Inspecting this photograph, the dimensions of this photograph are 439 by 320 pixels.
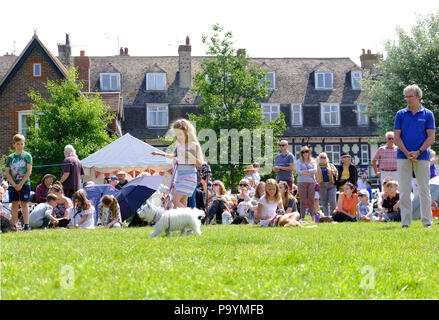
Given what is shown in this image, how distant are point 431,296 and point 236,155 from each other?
3303 cm

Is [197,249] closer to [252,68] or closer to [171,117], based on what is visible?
[252,68]

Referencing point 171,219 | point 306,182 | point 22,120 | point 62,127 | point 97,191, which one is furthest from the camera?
point 22,120

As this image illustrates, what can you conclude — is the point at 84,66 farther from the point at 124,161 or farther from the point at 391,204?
the point at 391,204

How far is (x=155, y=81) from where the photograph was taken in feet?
167

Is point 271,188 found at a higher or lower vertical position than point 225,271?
higher

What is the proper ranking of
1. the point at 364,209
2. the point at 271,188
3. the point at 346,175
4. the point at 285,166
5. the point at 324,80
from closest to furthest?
the point at 271,188 → the point at 364,209 → the point at 285,166 → the point at 346,175 → the point at 324,80

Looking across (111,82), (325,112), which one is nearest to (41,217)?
(111,82)

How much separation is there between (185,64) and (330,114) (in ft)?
39.1

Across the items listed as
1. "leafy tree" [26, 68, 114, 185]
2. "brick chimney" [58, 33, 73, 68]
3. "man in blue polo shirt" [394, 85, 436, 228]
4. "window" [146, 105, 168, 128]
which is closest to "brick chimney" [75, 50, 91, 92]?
"brick chimney" [58, 33, 73, 68]

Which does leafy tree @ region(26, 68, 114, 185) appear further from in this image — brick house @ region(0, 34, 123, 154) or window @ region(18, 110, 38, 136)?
brick house @ region(0, 34, 123, 154)

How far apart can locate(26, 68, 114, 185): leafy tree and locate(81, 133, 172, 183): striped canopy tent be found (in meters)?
7.44

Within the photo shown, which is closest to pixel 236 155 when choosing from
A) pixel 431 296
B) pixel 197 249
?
pixel 197 249

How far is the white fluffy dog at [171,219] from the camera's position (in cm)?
878

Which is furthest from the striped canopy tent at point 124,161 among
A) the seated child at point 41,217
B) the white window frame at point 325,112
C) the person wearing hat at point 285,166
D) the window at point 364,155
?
the window at point 364,155
